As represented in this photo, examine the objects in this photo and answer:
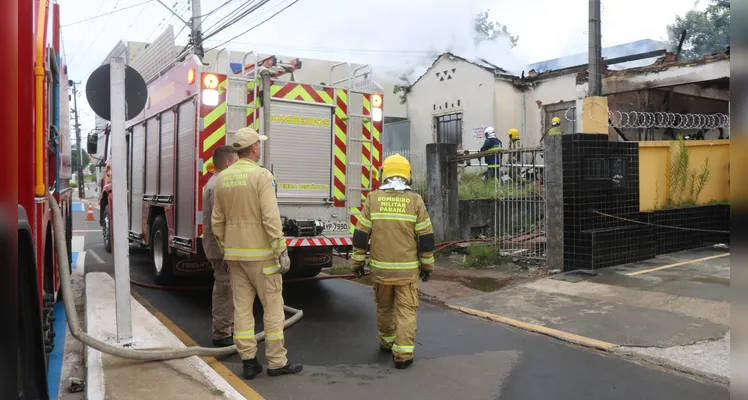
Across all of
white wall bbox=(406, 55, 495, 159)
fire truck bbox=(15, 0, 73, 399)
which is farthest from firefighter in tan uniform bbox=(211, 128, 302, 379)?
white wall bbox=(406, 55, 495, 159)

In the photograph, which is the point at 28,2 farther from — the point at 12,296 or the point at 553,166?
the point at 553,166

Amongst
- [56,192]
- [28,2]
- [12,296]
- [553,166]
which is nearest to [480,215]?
[553,166]

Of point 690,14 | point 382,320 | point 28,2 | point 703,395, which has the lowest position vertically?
point 703,395

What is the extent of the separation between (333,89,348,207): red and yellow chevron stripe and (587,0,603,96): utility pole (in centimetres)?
464

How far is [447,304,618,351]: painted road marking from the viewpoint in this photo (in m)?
5.38

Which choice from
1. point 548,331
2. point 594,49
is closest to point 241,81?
point 548,331

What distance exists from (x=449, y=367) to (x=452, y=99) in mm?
15023

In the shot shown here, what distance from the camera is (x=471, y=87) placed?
18266 mm

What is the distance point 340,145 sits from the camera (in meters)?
7.52

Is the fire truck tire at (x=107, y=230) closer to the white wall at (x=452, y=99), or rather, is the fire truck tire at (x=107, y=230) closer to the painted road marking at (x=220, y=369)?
the painted road marking at (x=220, y=369)

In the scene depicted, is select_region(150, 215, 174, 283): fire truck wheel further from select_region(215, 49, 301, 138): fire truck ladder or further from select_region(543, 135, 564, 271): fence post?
select_region(543, 135, 564, 271): fence post

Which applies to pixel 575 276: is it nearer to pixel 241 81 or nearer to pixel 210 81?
pixel 241 81

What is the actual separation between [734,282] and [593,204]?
7.75m

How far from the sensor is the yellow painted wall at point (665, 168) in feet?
31.0
